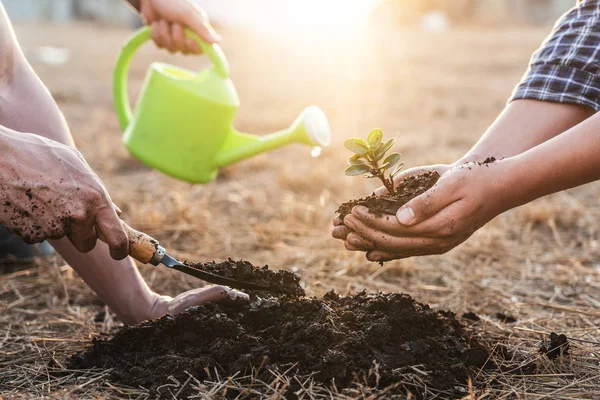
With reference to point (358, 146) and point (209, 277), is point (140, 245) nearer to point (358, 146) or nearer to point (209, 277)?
point (209, 277)

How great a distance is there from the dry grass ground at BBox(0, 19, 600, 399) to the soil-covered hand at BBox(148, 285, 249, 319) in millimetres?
207

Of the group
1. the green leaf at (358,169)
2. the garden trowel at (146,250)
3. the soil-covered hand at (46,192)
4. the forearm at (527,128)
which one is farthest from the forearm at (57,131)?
the forearm at (527,128)

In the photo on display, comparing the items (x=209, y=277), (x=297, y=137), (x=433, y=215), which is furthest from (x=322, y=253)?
(x=433, y=215)

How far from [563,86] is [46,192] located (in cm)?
136

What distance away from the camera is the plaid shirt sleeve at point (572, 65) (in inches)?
64.1

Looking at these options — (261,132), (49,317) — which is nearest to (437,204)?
(49,317)

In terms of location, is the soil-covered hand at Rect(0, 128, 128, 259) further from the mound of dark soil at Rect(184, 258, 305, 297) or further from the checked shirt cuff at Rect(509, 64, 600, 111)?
the checked shirt cuff at Rect(509, 64, 600, 111)

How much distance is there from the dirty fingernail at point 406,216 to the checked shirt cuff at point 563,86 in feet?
2.17

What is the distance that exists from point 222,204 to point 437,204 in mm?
1895

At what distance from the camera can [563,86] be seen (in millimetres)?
1645

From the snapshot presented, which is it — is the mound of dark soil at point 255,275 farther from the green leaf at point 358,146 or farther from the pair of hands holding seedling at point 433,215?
the green leaf at point 358,146

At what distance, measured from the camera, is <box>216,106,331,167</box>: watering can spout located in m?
2.02

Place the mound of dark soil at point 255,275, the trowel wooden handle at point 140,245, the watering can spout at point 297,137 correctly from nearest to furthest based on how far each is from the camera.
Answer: the trowel wooden handle at point 140,245, the mound of dark soil at point 255,275, the watering can spout at point 297,137

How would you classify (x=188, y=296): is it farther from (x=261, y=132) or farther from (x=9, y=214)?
(x=261, y=132)
